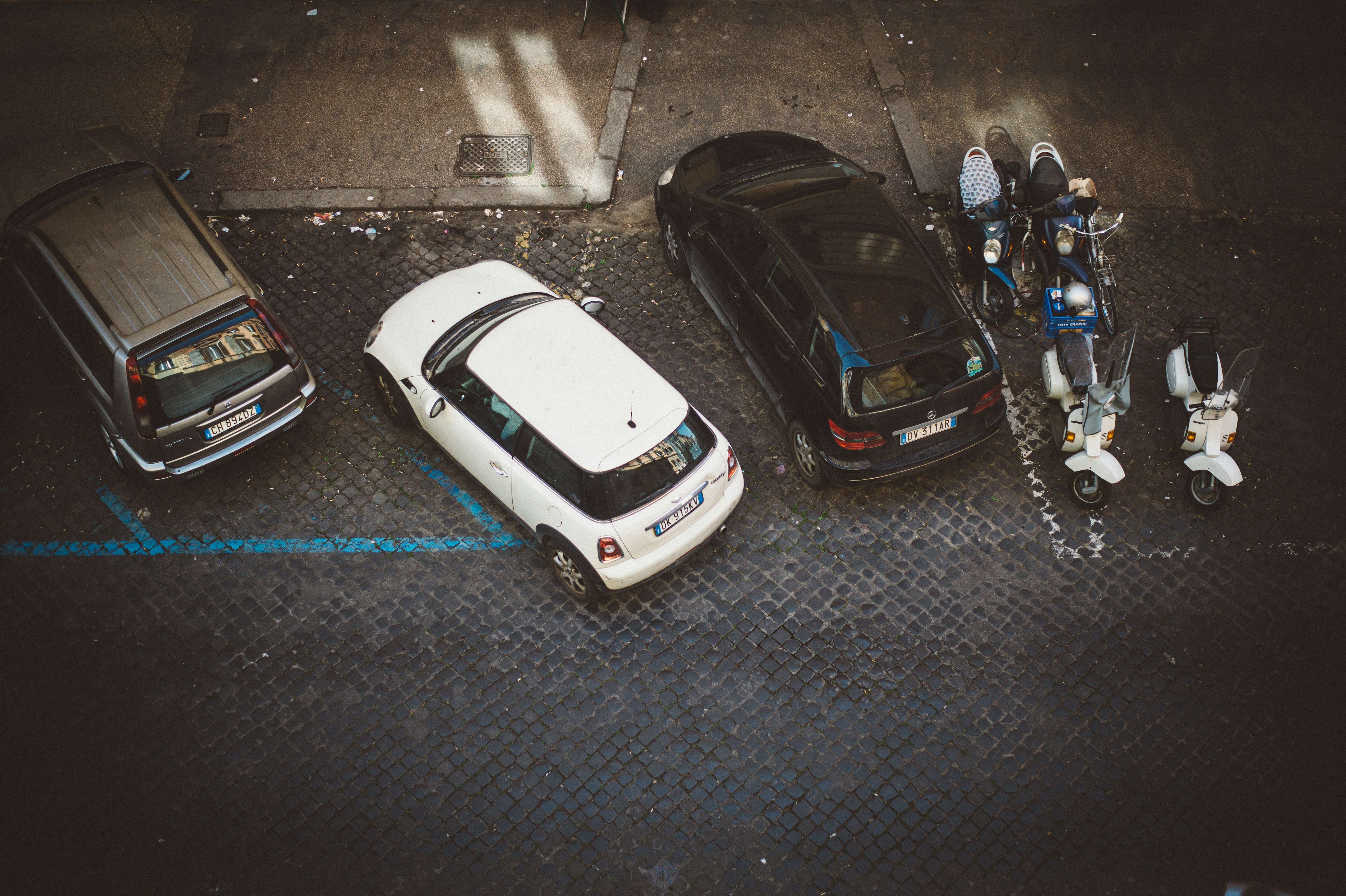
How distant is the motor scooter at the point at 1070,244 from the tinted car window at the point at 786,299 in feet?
9.27

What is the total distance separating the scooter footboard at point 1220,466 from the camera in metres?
7.20

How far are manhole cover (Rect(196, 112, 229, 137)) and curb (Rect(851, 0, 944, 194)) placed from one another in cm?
779

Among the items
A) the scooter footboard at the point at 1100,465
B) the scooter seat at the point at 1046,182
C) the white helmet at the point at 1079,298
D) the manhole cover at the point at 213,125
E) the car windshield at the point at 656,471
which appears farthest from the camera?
the manhole cover at the point at 213,125

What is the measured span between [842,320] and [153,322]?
17.8 ft

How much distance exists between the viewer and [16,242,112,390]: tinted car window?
6.96 metres

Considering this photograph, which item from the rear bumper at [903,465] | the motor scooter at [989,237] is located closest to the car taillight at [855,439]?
the rear bumper at [903,465]

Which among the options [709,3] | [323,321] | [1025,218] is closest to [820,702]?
[1025,218]

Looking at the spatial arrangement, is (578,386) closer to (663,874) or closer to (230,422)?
(230,422)

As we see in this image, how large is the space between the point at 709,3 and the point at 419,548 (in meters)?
8.26

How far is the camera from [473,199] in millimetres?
9539

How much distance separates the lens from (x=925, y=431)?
7.03 meters

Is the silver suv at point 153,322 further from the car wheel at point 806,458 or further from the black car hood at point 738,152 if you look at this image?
the car wheel at point 806,458

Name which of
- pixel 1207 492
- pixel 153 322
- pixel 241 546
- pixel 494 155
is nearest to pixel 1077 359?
pixel 1207 492

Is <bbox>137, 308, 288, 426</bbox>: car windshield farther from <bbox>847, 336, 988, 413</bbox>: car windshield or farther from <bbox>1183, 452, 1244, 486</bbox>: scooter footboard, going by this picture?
<bbox>1183, 452, 1244, 486</bbox>: scooter footboard
